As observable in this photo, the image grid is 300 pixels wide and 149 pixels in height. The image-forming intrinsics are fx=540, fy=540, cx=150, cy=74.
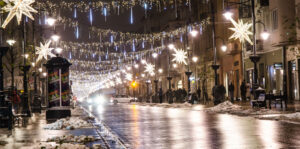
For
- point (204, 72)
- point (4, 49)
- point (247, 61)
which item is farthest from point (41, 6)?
point (204, 72)

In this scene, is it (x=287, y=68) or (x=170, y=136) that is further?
(x=287, y=68)

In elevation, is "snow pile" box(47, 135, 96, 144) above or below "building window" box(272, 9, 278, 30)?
below

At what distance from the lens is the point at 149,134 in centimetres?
1605

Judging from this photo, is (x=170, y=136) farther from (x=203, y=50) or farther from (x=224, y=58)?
(x=203, y=50)

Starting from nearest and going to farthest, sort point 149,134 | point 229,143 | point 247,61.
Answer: point 229,143, point 149,134, point 247,61

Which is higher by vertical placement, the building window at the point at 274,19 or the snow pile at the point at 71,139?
the building window at the point at 274,19

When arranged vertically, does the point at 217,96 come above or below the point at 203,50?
below

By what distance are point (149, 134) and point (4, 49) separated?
7.23m

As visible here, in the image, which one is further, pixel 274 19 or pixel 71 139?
pixel 274 19

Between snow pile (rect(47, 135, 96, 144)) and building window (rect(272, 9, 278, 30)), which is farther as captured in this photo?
building window (rect(272, 9, 278, 30))

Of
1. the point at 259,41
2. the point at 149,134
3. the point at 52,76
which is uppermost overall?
the point at 259,41

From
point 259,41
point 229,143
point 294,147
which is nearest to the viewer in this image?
point 294,147

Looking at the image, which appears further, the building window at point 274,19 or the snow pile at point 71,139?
the building window at point 274,19

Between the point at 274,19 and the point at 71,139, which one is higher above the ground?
the point at 274,19
